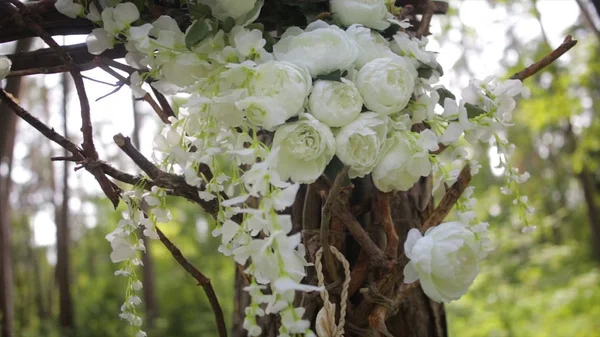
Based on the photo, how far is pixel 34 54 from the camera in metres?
0.59

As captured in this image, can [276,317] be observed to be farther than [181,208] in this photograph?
No

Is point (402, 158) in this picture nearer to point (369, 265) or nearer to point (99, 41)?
point (369, 265)

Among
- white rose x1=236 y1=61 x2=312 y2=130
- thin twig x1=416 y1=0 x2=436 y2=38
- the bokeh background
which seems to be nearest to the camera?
white rose x1=236 y1=61 x2=312 y2=130

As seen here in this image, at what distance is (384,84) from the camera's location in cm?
47

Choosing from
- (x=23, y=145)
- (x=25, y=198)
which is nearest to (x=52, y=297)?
(x=25, y=198)

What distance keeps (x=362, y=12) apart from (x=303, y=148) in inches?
7.3

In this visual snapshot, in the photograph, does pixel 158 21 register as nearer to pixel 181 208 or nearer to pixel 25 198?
pixel 181 208

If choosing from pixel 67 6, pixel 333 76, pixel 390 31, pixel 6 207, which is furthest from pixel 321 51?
pixel 6 207

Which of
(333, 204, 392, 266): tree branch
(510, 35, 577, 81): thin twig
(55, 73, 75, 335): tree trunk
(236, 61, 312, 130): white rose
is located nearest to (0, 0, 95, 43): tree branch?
(236, 61, 312, 130): white rose

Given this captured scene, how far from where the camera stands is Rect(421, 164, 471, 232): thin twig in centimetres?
54

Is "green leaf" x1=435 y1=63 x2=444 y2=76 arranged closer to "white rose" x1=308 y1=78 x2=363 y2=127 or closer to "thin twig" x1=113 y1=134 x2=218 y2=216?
"white rose" x1=308 y1=78 x2=363 y2=127

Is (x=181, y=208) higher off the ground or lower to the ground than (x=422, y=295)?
lower

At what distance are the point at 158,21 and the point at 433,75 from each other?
295mm

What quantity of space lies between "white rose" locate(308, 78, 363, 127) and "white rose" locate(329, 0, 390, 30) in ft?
0.35
